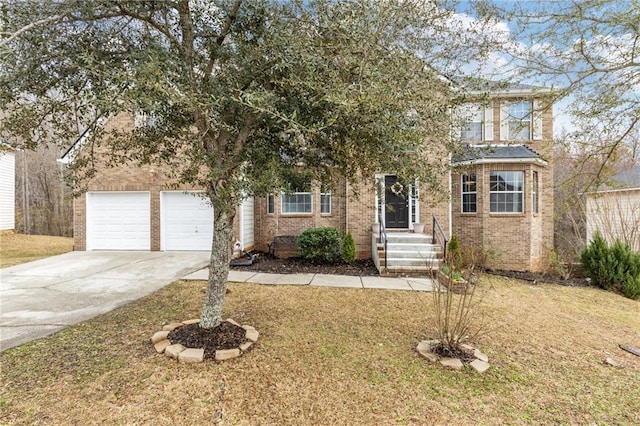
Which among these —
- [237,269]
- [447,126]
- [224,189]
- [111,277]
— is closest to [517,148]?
[447,126]

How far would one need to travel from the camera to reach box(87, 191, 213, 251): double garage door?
10969 mm

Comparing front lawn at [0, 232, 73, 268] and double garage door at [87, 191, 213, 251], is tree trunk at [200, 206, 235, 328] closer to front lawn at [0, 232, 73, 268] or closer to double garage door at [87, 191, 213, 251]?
double garage door at [87, 191, 213, 251]

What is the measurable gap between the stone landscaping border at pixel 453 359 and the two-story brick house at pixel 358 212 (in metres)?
5.91

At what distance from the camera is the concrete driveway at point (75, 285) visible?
15.7 feet

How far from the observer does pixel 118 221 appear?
1122 centimetres

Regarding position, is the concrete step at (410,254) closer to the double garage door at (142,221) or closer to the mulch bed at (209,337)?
the mulch bed at (209,337)

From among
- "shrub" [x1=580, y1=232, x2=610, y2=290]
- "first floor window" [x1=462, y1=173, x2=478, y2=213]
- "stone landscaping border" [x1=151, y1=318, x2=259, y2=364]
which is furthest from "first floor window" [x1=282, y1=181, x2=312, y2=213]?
"shrub" [x1=580, y1=232, x2=610, y2=290]

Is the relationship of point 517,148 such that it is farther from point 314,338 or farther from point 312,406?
point 312,406

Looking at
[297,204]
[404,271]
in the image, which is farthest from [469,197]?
[297,204]

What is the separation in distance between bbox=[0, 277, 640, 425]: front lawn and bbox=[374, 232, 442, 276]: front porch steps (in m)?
3.05

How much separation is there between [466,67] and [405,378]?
174 inches

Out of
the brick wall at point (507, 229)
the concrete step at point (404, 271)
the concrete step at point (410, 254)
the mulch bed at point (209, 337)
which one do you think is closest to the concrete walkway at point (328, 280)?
the concrete step at point (404, 271)

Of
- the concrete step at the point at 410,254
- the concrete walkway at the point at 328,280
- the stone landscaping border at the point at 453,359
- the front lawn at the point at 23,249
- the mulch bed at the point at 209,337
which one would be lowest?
the stone landscaping border at the point at 453,359

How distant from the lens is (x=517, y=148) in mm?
10906
